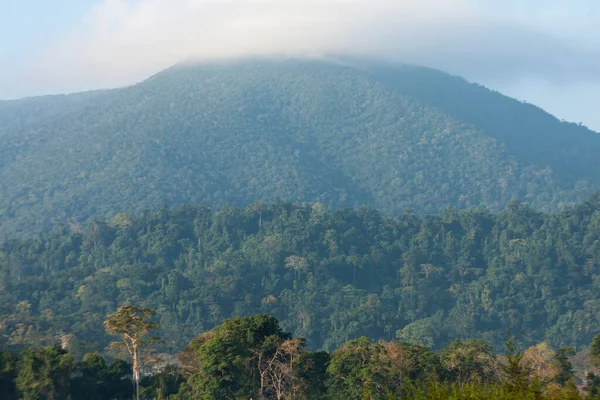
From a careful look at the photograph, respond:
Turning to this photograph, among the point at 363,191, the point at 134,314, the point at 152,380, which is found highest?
the point at 134,314

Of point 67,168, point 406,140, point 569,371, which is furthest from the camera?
point 406,140

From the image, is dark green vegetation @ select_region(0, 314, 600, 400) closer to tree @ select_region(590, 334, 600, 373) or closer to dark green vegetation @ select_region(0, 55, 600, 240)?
tree @ select_region(590, 334, 600, 373)

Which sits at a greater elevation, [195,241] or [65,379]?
[65,379]

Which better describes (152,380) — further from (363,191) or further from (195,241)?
(363,191)

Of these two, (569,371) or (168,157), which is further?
(168,157)

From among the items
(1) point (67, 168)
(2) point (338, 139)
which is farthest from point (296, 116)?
(1) point (67, 168)

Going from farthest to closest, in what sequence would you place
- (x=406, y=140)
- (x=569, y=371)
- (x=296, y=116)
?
(x=296, y=116)
(x=406, y=140)
(x=569, y=371)

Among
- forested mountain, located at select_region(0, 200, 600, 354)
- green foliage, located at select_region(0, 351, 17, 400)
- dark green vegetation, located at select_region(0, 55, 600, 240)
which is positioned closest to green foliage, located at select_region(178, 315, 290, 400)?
green foliage, located at select_region(0, 351, 17, 400)
